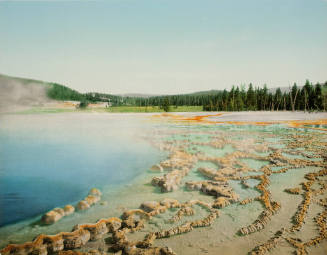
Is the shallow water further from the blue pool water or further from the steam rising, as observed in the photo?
the steam rising

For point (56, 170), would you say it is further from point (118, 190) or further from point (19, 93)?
point (19, 93)

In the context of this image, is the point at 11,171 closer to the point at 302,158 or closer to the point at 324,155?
the point at 302,158

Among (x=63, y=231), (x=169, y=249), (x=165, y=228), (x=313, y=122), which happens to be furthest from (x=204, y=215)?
(x=313, y=122)

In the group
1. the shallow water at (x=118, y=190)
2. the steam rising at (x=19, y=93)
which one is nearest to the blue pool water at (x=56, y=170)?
the shallow water at (x=118, y=190)

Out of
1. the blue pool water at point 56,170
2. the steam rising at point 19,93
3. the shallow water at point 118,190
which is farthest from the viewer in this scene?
the blue pool water at point 56,170

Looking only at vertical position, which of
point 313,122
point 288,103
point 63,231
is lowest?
point 63,231

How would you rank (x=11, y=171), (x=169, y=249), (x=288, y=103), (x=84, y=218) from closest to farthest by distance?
1. (x=169, y=249)
2. (x=84, y=218)
3. (x=11, y=171)
4. (x=288, y=103)

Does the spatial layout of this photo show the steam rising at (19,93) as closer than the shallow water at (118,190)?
No

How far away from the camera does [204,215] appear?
349 cm

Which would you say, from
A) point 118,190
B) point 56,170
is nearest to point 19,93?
point 118,190

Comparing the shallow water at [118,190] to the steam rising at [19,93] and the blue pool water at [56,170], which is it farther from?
the steam rising at [19,93]

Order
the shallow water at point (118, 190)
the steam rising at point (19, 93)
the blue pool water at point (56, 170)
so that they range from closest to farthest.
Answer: the shallow water at point (118, 190) < the steam rising at point (19, 93) < the blue pool water at point (56, 170)

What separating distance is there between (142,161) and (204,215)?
3.82 metres

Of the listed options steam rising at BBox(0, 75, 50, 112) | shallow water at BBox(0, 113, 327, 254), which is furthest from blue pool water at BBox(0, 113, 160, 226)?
steam rising at BBox(0, 75, 50, 112)
